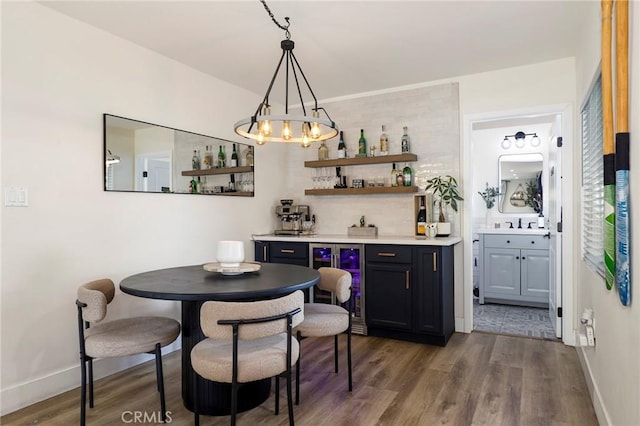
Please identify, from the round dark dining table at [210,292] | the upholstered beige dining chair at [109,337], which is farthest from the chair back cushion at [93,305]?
the round dark dining table at [210,292]

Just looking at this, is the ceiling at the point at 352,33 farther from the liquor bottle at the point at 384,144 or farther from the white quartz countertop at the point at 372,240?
the white quartz countertop at the point at 372,240

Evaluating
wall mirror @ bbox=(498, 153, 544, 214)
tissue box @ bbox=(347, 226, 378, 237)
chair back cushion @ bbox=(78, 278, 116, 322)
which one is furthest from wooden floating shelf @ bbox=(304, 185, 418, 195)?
chair back cushion @ bbox=(78, 278, 116, 322)

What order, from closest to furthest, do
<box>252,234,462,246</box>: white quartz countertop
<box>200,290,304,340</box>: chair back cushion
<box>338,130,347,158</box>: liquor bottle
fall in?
<box>200,290,304,340</box>: chair back cushion → <box>252,234,462,246</box>: white quartz countertop → <box>338,130,347,158</box>: liquor bottle

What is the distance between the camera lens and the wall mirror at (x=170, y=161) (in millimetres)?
3035

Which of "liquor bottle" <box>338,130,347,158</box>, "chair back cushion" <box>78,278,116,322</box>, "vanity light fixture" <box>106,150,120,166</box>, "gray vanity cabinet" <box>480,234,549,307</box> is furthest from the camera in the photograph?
"gray vanity cabinet" <box>480,234,549,307</box>

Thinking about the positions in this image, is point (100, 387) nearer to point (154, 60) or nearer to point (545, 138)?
point (154, 60)

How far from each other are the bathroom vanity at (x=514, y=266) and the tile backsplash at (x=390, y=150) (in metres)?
1.42

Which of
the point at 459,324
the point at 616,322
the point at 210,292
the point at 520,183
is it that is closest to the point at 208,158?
the point at 210,292

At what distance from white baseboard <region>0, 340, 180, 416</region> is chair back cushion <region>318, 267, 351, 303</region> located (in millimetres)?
1652

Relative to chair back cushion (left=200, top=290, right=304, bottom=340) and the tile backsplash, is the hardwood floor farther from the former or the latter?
the tile backsplash

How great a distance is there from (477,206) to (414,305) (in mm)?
2847

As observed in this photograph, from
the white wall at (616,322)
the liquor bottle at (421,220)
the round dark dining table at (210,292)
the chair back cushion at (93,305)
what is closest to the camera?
the white wall at (616,322)

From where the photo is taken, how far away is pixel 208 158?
3.84 metres

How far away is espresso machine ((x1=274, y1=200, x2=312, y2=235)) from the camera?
462 centimetres
